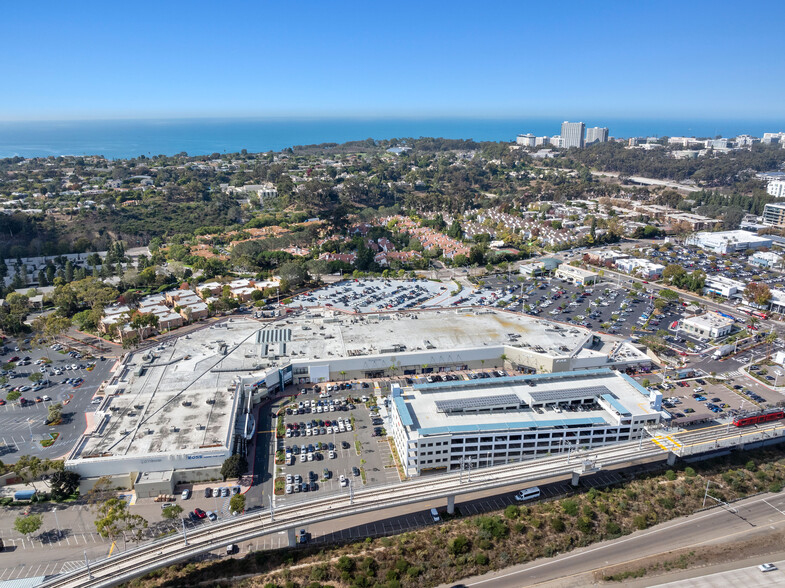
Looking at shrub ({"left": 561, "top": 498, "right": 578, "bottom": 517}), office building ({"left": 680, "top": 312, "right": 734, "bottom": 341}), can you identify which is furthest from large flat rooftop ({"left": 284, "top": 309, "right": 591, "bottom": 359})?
shrub ({"left": 561, "top": 498, "right": 578, "bottom": 517})

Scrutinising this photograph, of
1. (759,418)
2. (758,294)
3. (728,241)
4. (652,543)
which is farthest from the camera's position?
(728,241)

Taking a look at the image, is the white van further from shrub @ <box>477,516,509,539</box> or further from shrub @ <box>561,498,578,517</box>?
shrub @ <box>477,516,509,539</box>

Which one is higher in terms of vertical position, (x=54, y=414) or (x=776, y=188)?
(x=776, y=188)

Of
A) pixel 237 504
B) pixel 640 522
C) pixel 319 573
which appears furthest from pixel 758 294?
pixel 237 504

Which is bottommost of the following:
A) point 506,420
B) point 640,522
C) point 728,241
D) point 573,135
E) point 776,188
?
point 640,522

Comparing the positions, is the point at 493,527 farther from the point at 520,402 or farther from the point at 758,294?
the point at 758,294

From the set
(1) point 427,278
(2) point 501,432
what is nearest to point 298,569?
(2) point 501,432
